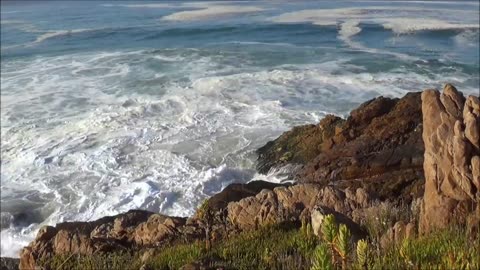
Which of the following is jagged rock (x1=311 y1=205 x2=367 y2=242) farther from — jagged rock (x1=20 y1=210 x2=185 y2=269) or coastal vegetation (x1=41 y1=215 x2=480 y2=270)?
jagged rock (x1=20 y1=210 x2=185 y2=269)

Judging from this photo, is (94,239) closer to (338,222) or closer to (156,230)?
(156,230)

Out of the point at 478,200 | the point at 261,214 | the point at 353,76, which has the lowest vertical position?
the point at 353,76

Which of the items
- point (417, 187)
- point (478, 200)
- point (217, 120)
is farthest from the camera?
point (217, 120)

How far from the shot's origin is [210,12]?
52219 millimetres

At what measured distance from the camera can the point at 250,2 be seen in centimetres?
6125

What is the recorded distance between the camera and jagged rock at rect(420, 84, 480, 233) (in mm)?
6066

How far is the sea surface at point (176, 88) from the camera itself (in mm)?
14367

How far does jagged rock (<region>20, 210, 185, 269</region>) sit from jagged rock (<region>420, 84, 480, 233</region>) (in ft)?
13.1

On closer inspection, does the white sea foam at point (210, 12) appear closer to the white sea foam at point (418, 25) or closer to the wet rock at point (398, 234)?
the white sea foam at point (418, 25)

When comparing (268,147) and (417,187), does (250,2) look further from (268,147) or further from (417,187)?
(417,187)

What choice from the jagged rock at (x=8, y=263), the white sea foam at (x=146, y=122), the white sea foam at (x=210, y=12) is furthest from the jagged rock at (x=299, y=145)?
the white sea foam at (x=210, y=12)

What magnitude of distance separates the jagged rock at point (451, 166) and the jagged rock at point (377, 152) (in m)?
4.41

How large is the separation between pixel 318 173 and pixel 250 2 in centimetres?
4973

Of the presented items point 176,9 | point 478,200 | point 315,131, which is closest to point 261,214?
point 478,200
